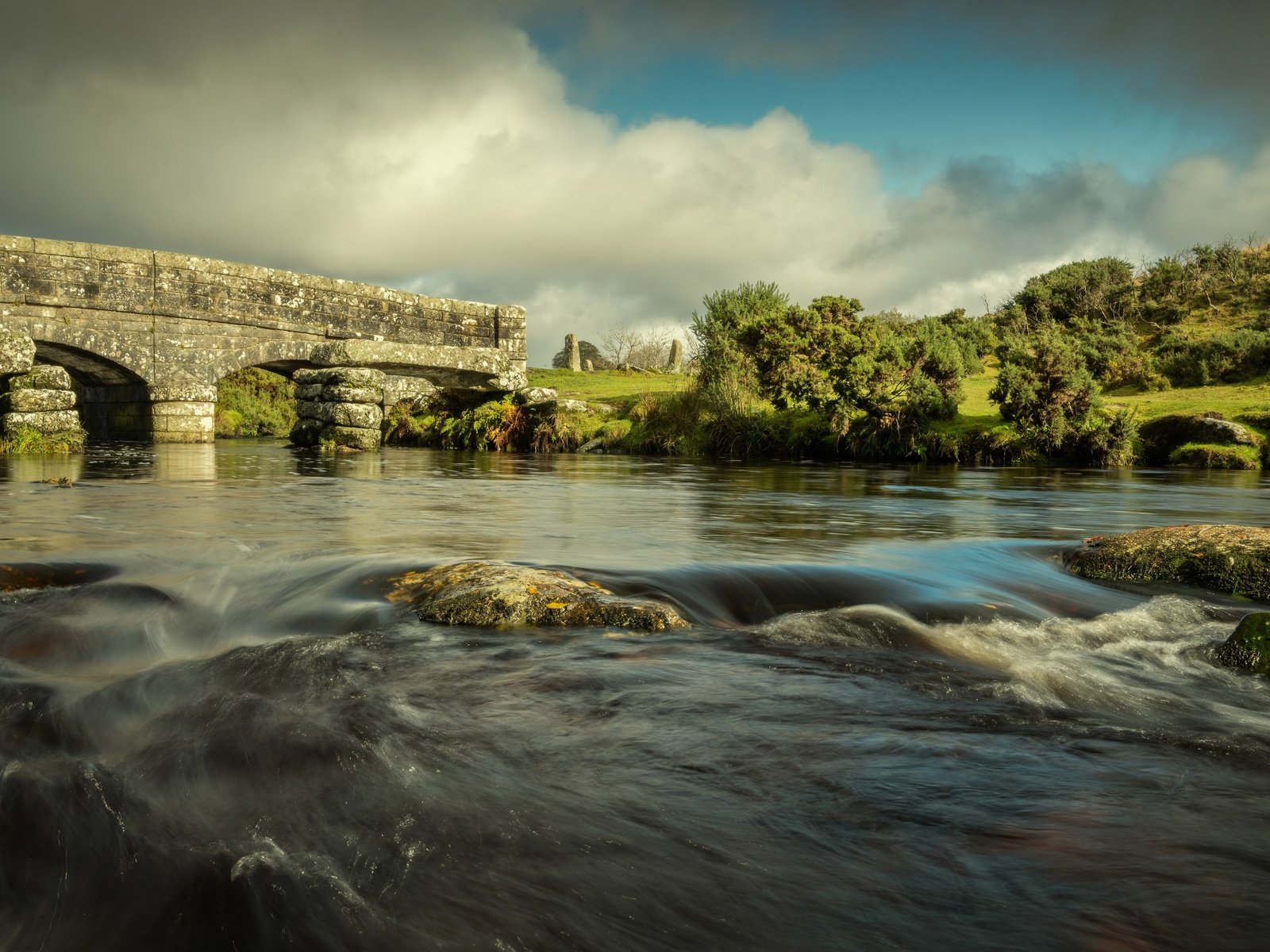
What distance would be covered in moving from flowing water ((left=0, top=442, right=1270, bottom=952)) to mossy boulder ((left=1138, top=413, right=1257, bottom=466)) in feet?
43.8

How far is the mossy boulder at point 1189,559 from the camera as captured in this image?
5395mm

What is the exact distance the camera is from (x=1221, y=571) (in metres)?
5.46

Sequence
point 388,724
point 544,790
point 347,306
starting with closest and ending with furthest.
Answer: point 544,790 < point 388,724 < point 347,306

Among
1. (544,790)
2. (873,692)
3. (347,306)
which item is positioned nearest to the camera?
(544,790)

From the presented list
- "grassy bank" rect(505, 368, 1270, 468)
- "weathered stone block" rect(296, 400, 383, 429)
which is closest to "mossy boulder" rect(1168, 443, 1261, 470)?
"grassy bank" rect(505, 368, 1270, 468)

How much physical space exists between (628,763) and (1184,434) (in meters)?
17.9

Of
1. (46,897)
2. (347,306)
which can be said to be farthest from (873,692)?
(347,306)

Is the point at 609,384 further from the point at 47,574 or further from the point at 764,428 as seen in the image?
the point at 47,574

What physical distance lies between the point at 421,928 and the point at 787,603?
3295 millimetres

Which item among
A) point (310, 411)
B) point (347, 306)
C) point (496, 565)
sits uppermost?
point (347, 306)

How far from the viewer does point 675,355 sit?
151 ft

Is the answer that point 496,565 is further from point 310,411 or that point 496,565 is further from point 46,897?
point 310,411

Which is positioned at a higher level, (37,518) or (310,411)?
(310,411)

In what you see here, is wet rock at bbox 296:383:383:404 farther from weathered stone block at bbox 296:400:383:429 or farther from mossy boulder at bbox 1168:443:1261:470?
mossy boulder at bbox 1168:443:1261:470
